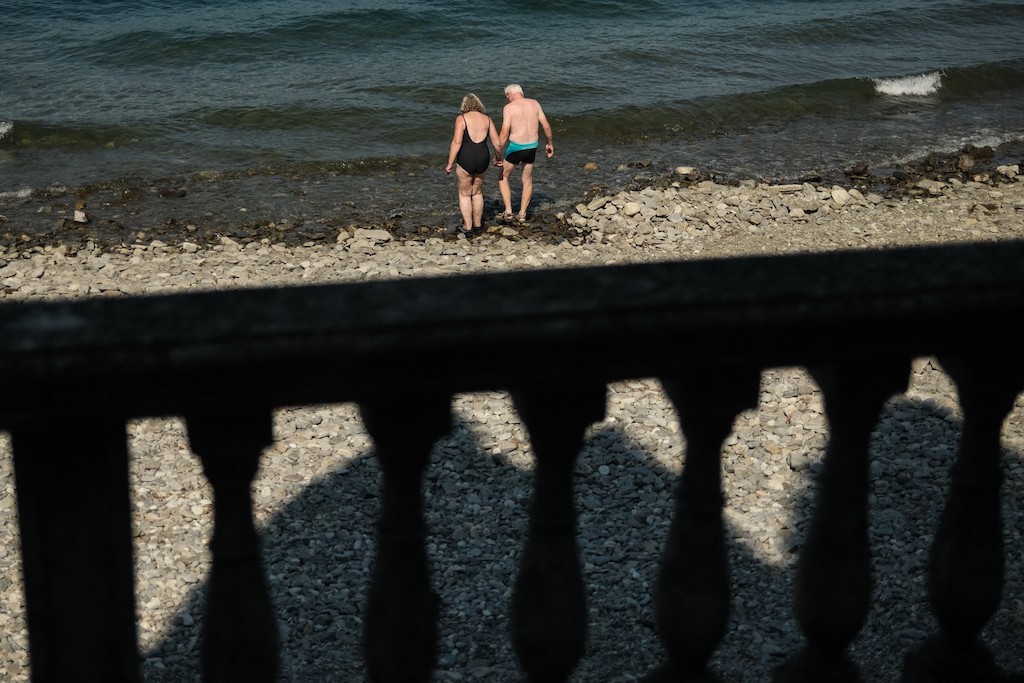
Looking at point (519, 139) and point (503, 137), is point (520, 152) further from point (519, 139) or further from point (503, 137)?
point (503, 137)

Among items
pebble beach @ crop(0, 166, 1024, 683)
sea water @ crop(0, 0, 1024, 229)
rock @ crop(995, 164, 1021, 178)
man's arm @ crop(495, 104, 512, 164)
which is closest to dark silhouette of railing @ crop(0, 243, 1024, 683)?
pebble beach @ crop(0, 166, 1024, 683)

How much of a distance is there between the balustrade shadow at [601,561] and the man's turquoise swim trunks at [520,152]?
6.52 meters

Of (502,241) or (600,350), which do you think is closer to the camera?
(600,350)

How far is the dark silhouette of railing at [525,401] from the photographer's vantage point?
4.75ft

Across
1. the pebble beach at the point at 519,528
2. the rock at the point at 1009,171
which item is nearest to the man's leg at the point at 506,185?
the pebble beach at the point at 519,528

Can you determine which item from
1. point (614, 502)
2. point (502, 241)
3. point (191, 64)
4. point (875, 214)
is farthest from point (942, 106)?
point (614, 502)

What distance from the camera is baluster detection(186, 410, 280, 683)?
1.55 m

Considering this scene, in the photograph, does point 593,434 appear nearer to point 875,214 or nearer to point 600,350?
point 600,350

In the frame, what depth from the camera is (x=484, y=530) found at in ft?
21.1

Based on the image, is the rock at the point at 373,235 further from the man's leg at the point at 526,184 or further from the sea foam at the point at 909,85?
the sea foam at the point at 909,85

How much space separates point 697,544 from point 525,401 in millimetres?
399

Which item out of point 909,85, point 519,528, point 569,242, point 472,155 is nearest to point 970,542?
point 519,528

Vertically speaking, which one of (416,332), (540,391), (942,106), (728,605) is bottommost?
(942,106)

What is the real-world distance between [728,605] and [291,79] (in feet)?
75.3
